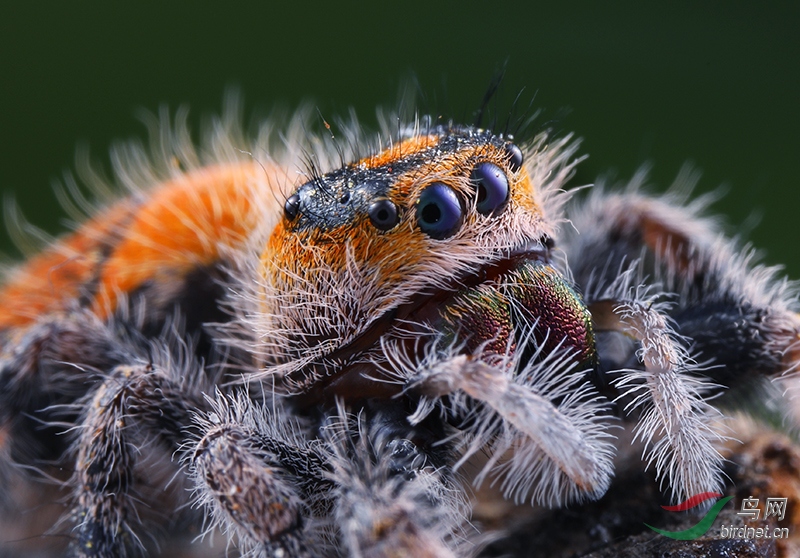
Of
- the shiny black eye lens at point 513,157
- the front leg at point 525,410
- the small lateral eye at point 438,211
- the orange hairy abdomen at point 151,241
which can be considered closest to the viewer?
the front leg at point 525,410

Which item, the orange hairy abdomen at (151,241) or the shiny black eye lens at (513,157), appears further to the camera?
the orange hairy abdomen at (151,241)

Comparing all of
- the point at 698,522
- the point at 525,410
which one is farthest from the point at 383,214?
the point at 698,522

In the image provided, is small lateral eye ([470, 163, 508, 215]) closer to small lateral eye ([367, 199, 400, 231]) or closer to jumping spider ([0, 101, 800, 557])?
jumping spider ([0, 101, 800, 557])

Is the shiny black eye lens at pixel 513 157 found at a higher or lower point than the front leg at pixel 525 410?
higher

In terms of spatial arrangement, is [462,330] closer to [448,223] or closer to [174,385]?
[448,223]

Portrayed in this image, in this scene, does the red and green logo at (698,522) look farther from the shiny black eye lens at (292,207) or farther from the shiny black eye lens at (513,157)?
the shiny black eye lens at (292,207)

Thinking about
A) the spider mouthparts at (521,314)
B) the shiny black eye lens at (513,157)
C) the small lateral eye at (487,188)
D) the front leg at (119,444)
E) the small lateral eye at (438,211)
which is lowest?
the front leg at (119,444)

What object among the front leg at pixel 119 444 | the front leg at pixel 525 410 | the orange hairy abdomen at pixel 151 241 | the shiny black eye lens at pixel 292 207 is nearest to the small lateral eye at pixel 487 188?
the front leg at pixel 525 410
